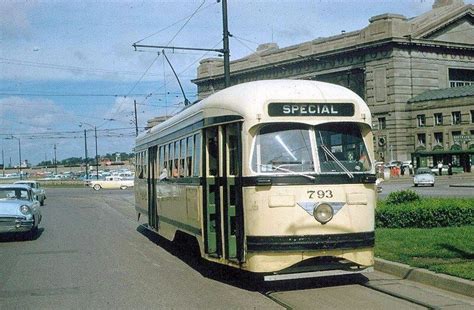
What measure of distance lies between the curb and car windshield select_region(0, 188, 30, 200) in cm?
1121

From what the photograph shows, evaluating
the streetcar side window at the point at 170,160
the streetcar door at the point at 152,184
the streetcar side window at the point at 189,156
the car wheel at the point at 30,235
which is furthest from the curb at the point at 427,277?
the car wheel at the point at 30,235

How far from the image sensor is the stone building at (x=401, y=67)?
2633 inches

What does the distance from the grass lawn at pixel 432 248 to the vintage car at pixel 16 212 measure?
8886mm

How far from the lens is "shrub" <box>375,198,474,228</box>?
1473cm

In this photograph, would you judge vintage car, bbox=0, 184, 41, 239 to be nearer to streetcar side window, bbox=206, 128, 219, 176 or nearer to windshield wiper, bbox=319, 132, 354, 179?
streetcar side window, bbox=206, 128, 219, 176

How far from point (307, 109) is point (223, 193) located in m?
1.82

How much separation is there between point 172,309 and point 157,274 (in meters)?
3.04

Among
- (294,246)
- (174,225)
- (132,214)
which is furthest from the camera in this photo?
(132,214)

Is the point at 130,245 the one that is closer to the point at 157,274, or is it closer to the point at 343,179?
the point at 157,274

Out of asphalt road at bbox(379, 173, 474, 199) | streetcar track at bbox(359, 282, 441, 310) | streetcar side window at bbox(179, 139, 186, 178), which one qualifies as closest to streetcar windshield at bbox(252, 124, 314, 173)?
streetcar track at bbox(359, 282, 441, 310)

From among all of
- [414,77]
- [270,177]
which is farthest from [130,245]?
[414,77]

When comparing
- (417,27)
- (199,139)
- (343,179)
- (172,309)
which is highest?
(417,27)

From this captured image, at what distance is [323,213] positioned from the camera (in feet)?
29.3

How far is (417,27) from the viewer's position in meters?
69.4
